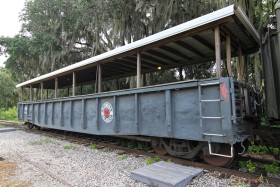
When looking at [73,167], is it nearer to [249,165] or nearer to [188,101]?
[188,101]

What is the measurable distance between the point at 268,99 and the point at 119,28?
12.3 meters

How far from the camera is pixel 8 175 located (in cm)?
495

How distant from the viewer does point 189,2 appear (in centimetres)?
1366

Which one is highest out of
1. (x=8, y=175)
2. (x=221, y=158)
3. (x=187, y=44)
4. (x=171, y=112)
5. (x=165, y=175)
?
(x=187, y=44)

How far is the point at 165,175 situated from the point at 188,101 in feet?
5.89

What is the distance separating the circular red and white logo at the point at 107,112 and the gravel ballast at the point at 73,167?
1018 mm

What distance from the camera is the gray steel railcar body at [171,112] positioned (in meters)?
4.58

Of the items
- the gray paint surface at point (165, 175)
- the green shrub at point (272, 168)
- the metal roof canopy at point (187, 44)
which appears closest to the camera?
the gray paint surface at point (165, 175)

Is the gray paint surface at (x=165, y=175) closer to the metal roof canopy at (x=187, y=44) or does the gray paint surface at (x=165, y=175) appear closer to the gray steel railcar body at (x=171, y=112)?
the gray steel railcar body at (x=171, y=112)

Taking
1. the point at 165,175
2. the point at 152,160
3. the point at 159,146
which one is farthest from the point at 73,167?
the point at 165,175

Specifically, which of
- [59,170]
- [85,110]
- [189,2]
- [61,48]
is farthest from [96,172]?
[61,48]

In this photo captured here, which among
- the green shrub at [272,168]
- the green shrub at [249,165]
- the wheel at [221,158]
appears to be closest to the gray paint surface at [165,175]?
the wheel at [221,158]

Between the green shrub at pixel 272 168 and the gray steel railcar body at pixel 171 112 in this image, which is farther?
the green shrub at pixel 272 168

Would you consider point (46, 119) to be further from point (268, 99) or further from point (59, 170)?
point (268, 99)
